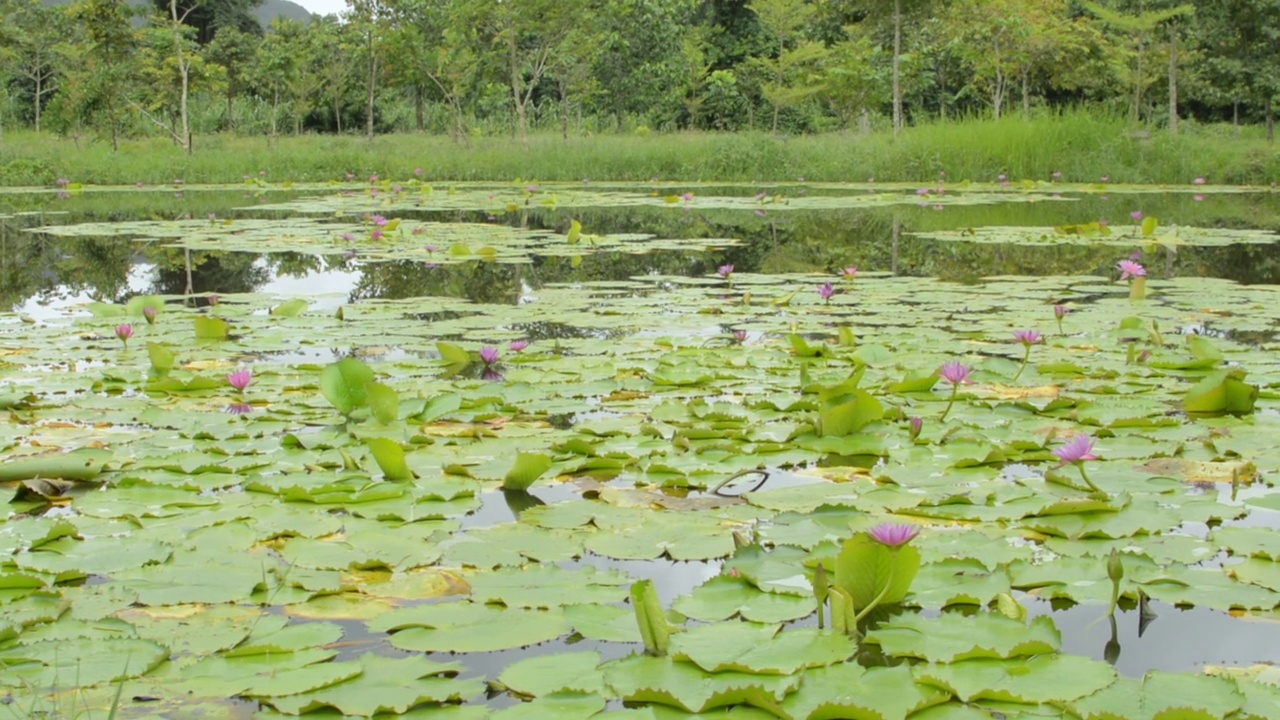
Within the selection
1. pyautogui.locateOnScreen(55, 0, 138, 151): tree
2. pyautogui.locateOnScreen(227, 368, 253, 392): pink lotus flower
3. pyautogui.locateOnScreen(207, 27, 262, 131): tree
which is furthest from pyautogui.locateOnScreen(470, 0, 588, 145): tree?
pyautogui.locateOnScreen(227, 368, 253, 392): pink lotus flower

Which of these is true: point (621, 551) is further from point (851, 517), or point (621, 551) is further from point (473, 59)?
point (473, 59)

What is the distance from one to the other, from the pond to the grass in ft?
29.8

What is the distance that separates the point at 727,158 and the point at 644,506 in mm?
13835

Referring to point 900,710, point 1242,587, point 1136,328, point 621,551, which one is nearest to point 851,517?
point 621,551

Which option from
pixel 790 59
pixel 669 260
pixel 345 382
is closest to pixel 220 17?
pixel 790 59

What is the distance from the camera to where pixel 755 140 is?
15.5 meters

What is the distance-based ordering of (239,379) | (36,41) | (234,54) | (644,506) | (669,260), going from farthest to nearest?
(234,54), (36,41), (669,260), (239,379), (644,506)

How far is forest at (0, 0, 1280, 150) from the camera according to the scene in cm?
1744

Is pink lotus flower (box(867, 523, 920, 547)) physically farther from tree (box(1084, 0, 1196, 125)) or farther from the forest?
tree (box(1084, 0, 1196, 125))

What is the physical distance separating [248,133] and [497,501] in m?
26.8

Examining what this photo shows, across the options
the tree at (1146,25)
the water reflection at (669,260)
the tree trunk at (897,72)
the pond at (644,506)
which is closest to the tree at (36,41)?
the water reflection at (669,260)

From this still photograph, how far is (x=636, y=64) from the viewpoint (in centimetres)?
2262

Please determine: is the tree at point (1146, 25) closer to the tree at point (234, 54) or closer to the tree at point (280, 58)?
the tree at point (280, 58)

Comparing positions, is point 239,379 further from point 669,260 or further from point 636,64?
point 636,64
